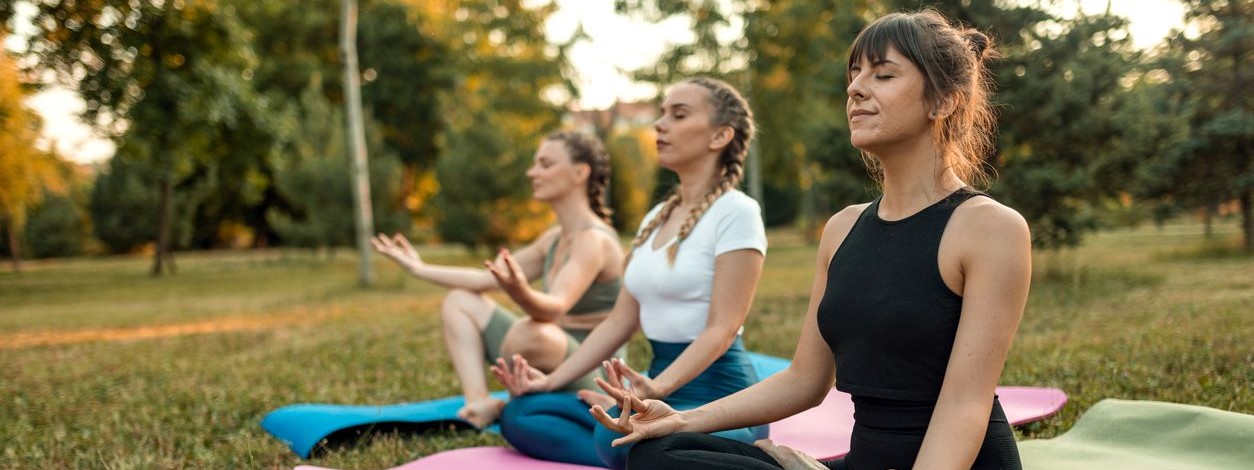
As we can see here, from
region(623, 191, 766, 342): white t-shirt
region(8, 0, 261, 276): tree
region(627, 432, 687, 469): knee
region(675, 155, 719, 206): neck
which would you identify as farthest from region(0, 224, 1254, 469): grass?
region(8, 0, 261, 276): tree

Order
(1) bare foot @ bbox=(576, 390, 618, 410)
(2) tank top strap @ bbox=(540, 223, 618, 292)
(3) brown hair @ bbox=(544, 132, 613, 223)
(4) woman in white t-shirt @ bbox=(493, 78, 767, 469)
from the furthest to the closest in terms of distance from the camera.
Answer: (3) brown hair @ bbox=(544, 132, 613, 223) < (2) tank top strap @ bbox=(540, 223, 618, 292) < (1) bare foot @ bbox=(576, 390, 618, 410) < (4) woman in white t-shirt @ bbox=(493, 78, 767, 469)

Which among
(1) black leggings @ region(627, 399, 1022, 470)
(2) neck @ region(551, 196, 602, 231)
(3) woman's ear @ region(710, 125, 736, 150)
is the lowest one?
(1) black leggings @ region(627, 399, 1022, 470)

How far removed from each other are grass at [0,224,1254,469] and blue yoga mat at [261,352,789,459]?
66 mm

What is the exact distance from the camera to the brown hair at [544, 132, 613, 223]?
4.51 meters

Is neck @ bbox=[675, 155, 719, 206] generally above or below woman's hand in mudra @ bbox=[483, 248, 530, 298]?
above

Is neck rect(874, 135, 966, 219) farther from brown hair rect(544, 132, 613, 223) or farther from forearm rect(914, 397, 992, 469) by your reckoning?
brown hair rect(544, 132, 613, 223)

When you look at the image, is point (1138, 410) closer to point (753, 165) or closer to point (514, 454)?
point (514, 454)

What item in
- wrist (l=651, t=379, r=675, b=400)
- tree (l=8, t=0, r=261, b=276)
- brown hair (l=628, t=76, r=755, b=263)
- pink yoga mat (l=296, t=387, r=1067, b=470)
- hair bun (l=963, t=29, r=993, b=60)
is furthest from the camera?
tree (l=8, t=0, r=261, b=276)

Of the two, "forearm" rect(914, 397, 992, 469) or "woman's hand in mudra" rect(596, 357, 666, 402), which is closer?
"forearm" rect(914, 397, 992, 469)

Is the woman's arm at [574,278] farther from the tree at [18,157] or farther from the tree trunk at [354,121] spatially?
the tree at [18,157]

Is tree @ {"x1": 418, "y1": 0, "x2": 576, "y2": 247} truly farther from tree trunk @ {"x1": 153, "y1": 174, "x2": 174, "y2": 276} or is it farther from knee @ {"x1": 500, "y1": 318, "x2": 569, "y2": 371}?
knee @ {"x1": 500, "y1": 318, "x2": 569, "y2": 371}

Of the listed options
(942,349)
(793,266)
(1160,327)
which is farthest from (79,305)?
(942,349)

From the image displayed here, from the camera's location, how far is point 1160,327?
6.34m

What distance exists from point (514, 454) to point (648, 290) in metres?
0.93
